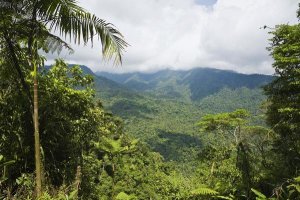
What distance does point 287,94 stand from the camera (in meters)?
13.6

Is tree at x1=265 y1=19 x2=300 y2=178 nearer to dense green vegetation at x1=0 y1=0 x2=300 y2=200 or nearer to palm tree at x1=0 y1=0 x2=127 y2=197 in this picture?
dense green vegetation at x1=0 y1=0 x2=300 y2=200

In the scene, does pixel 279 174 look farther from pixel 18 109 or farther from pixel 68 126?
pixel 18 109

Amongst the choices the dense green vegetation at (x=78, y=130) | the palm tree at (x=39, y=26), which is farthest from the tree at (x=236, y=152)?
the palm tree at (x=39, y=26)

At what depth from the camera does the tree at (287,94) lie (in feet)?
39.7

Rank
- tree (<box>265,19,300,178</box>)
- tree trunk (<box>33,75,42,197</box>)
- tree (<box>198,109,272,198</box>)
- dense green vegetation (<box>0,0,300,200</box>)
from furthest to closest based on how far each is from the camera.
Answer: tree (<box>198,109,272,198</box>)
tree (<box>265,19,300,178</box>)
dense green vegetation (<box>0,0,300,200</box>)
tree trunk (<box>33,75,42,197</box>)

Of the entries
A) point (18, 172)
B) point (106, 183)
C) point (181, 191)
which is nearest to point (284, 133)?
point (181, 191)

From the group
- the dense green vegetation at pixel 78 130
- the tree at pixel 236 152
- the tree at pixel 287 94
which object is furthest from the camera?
the tree at pixel 236 152

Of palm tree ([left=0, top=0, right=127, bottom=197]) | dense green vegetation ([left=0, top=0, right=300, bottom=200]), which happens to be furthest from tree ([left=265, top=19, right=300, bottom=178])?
palm tree ([left=0, top=0, right=127, bottom=197])

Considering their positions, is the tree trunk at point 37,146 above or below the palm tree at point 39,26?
below

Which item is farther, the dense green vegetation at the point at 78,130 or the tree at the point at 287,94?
the tree at the point at 287,94

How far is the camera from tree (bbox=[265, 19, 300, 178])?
1209 centimetres

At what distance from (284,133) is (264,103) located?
6.01 feet

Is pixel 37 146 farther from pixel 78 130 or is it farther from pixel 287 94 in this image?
pixel 287 94

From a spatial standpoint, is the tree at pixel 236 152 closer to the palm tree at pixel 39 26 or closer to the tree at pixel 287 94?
the tree at pixel 287 94
